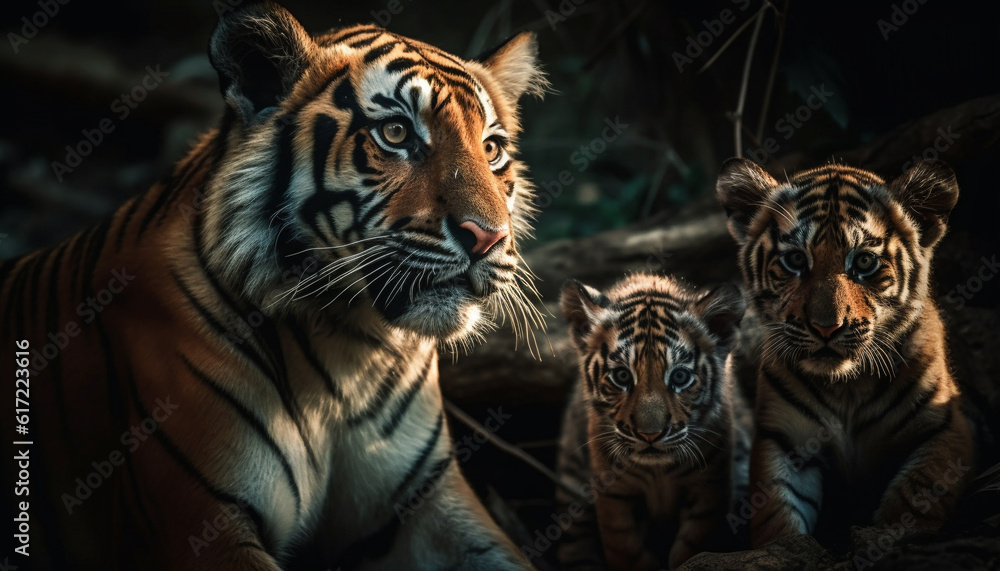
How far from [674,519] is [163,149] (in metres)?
4.73

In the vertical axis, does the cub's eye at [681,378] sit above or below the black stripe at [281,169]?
below

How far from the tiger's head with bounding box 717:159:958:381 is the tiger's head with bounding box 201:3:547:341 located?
2.29 feet

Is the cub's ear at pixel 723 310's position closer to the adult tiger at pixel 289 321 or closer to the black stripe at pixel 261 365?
the adult tiger at pixel 289 321

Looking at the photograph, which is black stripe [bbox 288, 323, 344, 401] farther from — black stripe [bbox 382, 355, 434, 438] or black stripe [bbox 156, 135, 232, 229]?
black stripe [bbox 156, 135, 232, 229]

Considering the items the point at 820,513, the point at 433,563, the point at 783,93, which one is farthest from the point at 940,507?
the point at 783,93

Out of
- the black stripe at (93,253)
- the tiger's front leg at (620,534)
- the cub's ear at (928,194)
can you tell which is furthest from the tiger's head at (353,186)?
the cub's ear at (928,194)

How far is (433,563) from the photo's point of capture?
92.4 inches

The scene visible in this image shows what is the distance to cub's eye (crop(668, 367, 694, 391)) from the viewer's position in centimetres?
239

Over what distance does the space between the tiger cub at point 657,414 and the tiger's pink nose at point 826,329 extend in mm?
460

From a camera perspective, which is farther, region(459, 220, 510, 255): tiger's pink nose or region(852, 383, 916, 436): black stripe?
region(852, 383, 916, 436): black stripe

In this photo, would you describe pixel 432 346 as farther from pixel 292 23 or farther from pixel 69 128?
pixel 69 128

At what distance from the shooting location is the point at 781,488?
217cm

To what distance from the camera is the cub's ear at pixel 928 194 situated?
85.0 inches

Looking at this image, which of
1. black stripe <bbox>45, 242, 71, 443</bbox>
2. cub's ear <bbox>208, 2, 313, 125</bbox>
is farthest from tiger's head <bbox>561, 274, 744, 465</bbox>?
black stripe <bbox>45, 242, 71, 443</bbox>
